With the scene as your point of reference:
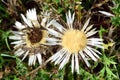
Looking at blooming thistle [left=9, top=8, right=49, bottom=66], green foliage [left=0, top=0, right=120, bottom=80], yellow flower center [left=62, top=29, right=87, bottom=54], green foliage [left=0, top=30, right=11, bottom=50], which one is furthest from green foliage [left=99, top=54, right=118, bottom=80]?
green foliage [left=0, top=30, right=11, bottom=50]

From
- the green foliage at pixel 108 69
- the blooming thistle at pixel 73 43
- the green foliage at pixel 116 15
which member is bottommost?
the green foliage at pixel 108 69

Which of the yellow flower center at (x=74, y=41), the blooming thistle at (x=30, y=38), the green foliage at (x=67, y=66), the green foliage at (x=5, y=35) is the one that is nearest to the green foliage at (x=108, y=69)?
the green foliage at (x=67, y=66)

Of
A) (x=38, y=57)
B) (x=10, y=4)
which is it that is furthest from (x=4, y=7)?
(x=38, y=57)

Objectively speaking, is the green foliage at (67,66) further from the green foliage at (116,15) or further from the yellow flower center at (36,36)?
the yellow flower center at (36,36)

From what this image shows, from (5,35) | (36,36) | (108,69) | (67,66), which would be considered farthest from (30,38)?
(108,69)

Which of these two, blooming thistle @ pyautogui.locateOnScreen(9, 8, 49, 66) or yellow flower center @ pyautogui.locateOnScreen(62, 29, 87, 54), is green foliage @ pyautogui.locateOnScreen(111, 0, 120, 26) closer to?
yellow flower center @ pyautogui.locateOnScreen(62, 29, 87, 54)

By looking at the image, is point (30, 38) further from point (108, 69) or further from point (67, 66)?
point (108, 69)

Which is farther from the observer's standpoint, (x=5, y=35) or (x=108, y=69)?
(x=5, y=35)

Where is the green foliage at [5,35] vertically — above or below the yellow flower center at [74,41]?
above
